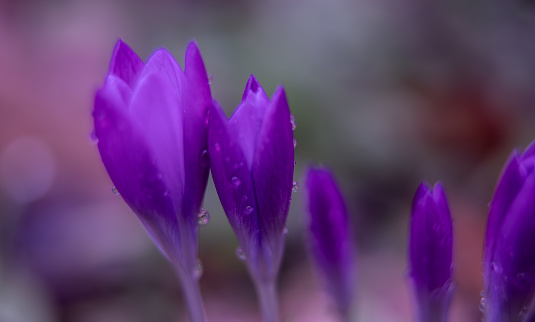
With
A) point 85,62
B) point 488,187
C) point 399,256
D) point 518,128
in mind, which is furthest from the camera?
point 85,62

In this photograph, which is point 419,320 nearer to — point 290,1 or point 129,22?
point 290,1

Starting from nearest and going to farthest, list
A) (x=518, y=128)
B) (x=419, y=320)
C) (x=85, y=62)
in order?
(x=419, y=320)
(x=518, y=128)
(x=85, y=62)

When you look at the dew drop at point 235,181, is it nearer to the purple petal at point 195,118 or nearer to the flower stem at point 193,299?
the purple petal at point 195,118

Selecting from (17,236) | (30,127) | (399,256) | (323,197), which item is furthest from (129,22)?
(323,197)

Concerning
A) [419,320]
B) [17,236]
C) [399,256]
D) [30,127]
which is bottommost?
[419,320]

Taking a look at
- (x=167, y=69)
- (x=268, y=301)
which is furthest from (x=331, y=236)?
(x=167, y=69)

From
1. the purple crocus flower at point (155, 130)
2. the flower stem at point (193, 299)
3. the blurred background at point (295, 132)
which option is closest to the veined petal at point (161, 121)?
the purple crocus flower at point (155, 130)

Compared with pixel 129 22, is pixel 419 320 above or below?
below
